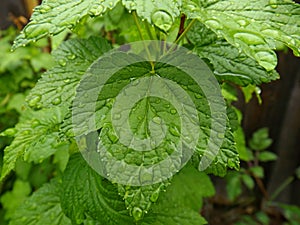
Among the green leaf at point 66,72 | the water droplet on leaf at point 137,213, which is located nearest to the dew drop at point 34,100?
the green leaf at point 66,72

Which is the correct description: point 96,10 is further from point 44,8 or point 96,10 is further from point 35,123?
point 35,123

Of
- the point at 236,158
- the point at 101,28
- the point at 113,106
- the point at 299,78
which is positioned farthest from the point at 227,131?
the point at 299,78

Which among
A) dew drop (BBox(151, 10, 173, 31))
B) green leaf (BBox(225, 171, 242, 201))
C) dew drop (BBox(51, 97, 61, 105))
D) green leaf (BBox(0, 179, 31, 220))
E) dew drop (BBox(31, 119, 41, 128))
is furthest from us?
green leaf (BBox(225, 171, 242, 201))

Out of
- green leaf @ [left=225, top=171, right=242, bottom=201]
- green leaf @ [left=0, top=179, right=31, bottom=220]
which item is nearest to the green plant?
green leaf @ [left=0, top=179, right=31, bottom=220]

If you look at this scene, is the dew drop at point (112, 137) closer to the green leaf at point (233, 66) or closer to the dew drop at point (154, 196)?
the dew drop at point (154, 196)

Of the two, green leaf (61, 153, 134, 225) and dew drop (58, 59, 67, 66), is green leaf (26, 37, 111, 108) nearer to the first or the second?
dew drop (58, 59, 67, 66)

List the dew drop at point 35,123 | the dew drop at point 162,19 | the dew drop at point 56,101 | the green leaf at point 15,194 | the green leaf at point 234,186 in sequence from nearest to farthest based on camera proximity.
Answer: the dew drop at point 162,19
the dew drop at point 56,101
the dew drop at point 35,123
the green leaf at point 15,194
the green leaf at point 234,186

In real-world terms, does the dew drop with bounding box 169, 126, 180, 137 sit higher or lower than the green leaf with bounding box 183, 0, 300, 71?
lower

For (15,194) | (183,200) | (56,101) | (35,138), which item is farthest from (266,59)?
(15,194)
